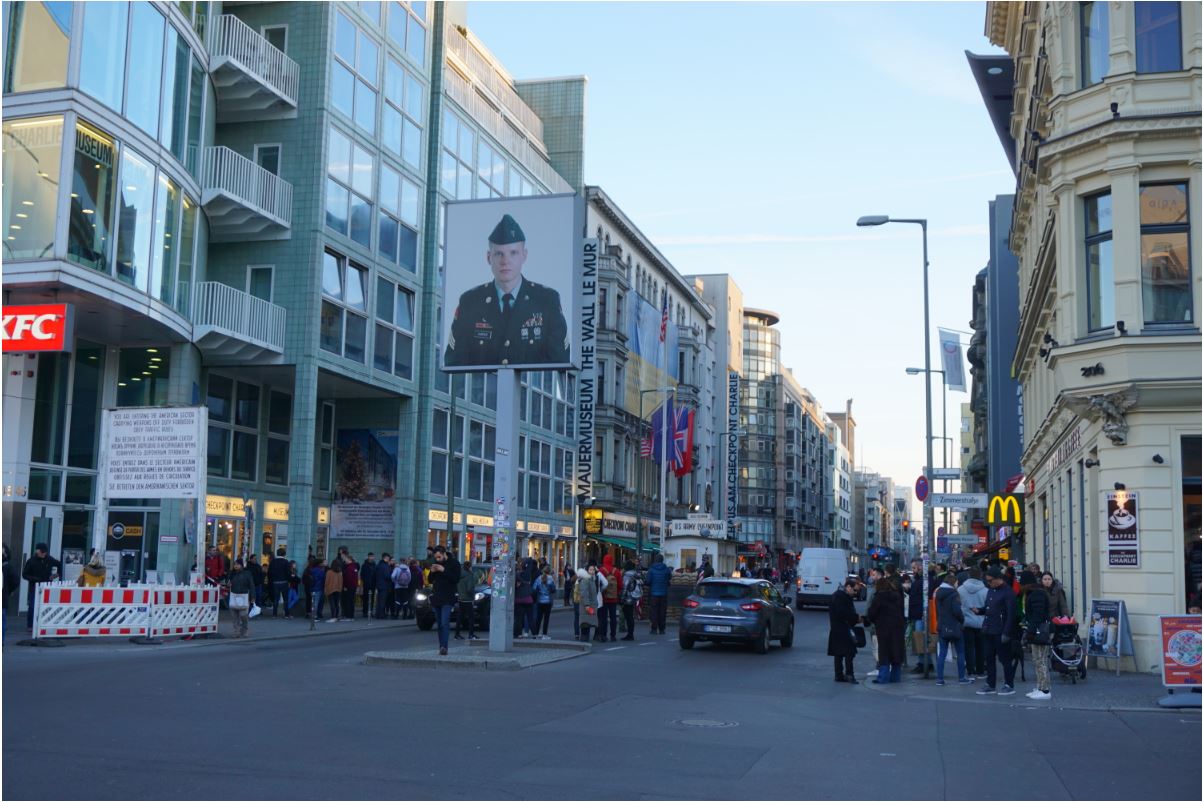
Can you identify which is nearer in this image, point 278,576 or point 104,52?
point 104,52

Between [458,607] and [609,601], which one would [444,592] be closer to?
[609,601]

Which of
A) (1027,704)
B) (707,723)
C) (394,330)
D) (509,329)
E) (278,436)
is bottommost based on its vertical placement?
(1027,704)

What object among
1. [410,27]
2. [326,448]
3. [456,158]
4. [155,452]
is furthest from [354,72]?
[155,452]

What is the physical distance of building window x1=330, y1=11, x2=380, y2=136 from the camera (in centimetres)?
3762

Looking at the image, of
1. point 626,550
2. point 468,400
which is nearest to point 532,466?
point 468,400

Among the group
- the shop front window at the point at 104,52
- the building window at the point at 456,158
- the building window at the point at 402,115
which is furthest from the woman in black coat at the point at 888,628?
the building window at the point at 456,158

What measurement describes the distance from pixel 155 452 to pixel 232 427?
1233 cm

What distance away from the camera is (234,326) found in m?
33.4

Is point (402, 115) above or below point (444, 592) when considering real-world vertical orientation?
above

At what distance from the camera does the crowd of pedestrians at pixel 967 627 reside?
1717 centimetres

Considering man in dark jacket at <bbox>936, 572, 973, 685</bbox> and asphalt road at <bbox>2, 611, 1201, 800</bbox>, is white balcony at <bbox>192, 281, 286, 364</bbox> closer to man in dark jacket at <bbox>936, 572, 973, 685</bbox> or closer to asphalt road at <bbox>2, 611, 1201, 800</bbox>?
asphalt road at <bbox>2, 611, 1201, 800</bbox>

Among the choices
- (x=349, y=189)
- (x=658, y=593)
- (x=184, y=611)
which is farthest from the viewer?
(x=349, y=189)

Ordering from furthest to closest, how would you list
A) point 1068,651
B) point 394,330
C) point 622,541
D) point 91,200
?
point 622,541 < point 394,330 < point 91,200 < point 1068,651

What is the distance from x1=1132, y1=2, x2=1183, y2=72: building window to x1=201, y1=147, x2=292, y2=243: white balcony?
74.8 feet
